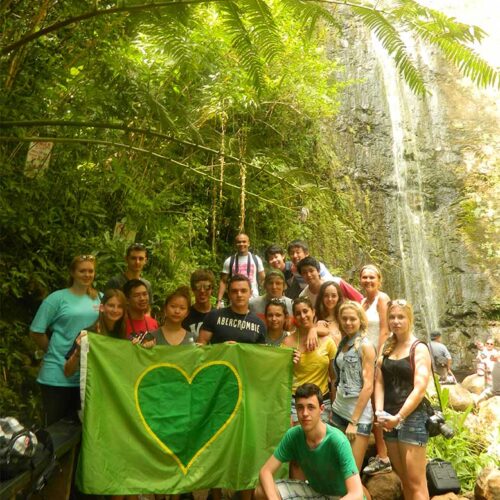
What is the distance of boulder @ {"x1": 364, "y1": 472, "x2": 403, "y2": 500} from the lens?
15.1 feet

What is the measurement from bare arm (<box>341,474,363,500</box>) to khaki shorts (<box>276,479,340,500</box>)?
11.1 inches

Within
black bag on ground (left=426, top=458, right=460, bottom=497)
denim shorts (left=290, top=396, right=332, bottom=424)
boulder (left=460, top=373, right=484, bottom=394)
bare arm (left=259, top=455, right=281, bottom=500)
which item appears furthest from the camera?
boulder (left=460, top=373, right=484, bottom=394)

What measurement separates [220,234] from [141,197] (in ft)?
17.0

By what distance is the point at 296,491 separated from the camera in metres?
3.78

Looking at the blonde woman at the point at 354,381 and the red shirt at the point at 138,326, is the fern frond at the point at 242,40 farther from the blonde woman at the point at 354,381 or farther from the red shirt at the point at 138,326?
the red shirt at the point at 138,326

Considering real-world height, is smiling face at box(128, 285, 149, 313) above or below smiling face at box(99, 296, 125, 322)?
above

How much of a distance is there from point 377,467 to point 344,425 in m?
0.78

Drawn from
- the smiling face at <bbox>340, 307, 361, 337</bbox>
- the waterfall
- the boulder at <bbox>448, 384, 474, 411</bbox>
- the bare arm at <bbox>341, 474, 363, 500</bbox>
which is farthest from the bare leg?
the waterfall

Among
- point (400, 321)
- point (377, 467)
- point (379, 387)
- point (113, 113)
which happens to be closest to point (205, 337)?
point (379, 387)

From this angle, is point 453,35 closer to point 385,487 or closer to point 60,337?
point 60,337

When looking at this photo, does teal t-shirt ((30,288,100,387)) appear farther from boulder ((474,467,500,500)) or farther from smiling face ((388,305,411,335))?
boulder ((474,467,500,500))

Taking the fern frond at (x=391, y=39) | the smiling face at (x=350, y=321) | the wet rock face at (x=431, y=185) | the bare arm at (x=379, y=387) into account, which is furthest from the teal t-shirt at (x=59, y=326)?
the wet rock face at (x=431, y=185)

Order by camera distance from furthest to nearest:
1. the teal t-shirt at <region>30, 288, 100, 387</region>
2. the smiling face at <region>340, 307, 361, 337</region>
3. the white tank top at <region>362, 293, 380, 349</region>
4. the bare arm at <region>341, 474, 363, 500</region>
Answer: the white tank top at <region>362, 293, 380, 349</region> → the smiling face at <region>340, 307, 361, 337</region> → the teal t-shirt at <region>30, 288, 100, 387</region> → the bare arm at <region>341, 474, 363, 500</region>

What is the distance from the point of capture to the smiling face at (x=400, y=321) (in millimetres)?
4102
